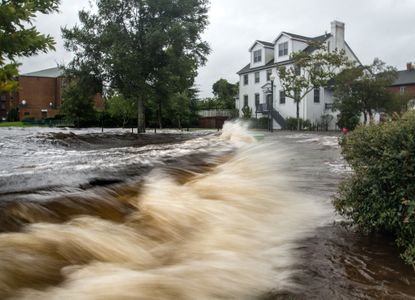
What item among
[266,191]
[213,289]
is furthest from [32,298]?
[266,191]

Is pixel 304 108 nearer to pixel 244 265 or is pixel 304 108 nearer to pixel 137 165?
pixel 137 165

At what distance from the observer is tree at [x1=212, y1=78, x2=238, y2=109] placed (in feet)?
220

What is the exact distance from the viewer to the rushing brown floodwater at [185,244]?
2.89m

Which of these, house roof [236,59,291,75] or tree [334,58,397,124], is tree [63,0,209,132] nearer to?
tree [334,58,397,124]

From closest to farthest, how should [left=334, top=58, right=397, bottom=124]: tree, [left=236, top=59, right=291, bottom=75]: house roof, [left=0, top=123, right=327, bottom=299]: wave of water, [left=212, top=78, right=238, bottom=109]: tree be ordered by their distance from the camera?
[left=0, top=123, right=327, bottom=299]: wave of water → [left=334, top=58, right=397, bottom=124]: tree → [left=236, top=59, right=291, bottom=75]: house roof → [left=212, top=78, right=238, bottom=109]: tree

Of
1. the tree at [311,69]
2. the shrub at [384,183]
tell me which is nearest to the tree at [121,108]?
the tree at [311,69]

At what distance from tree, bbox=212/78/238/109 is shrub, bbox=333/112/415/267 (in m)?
61.4

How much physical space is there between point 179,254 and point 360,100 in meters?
34.5

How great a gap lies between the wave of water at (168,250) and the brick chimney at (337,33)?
1759 inches

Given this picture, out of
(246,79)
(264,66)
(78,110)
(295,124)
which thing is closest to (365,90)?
(295,124)

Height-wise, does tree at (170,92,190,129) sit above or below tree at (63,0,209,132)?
below

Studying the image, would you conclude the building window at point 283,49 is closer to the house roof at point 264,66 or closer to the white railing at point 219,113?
the house roof at point 264,66

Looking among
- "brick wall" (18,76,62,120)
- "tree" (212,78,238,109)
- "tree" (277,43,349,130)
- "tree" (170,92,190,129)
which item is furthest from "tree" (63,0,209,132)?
"brick wall" (18,76,62,120)

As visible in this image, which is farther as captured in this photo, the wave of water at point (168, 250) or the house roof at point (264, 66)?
the house roof at point (264, 66)
